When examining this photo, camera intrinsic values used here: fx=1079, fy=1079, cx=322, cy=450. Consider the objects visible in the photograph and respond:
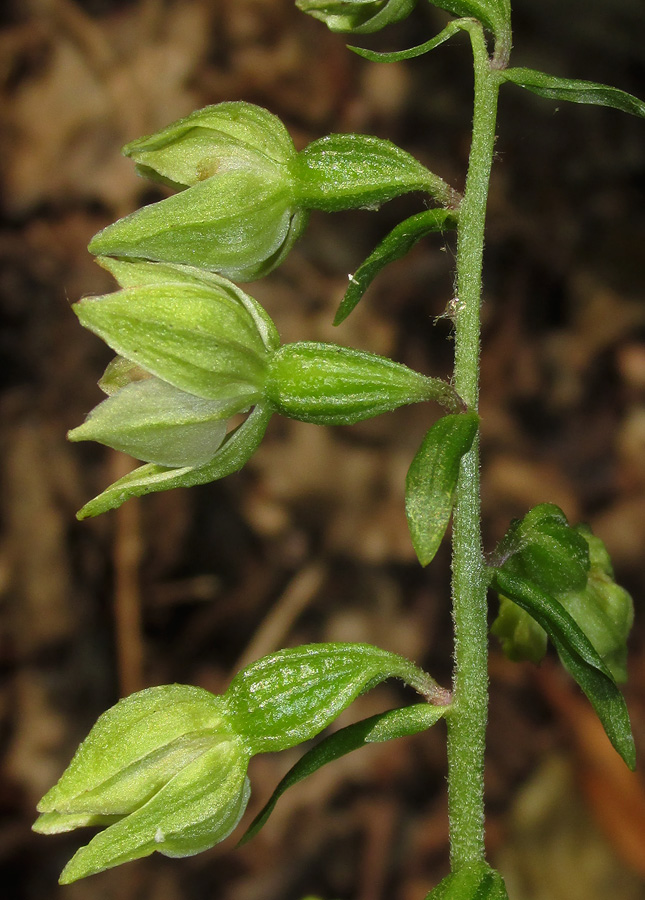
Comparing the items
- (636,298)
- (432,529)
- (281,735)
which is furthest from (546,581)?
(636,298)

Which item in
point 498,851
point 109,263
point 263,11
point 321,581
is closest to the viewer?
point 109,263

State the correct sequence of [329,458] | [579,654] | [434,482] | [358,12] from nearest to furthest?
[434,482] < [579,654] < [358,12] < [329,458]

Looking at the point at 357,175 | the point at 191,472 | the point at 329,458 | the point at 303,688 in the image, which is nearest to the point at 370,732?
the point at 303,688

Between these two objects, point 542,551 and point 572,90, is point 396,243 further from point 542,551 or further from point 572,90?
point 542,551

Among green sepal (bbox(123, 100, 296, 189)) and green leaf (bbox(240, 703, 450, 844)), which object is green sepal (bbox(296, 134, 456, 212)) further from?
green leaf (bbox(240, 703, 450, 844))

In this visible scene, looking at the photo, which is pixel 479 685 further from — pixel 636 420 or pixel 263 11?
pixel 263 11

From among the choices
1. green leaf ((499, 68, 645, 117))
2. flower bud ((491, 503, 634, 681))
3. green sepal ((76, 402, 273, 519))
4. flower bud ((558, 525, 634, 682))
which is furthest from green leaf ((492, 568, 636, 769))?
green leaf ((499, 68, 645, 117))

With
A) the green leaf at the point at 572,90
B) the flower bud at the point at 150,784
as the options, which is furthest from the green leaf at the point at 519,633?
the green leaf at the point at 572,90
